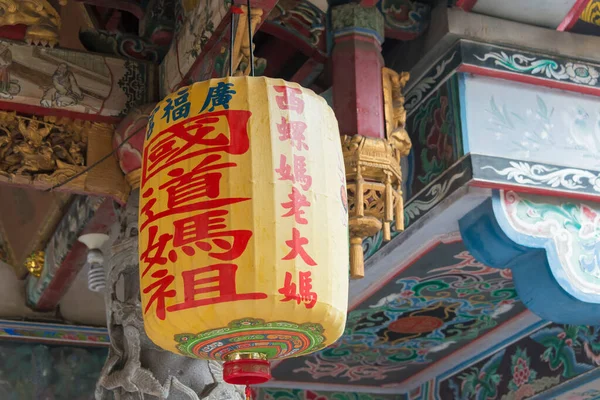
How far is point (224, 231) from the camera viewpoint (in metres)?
2.81

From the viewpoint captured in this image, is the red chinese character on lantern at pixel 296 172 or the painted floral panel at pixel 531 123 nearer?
the red chinese character on lantern at pixel 296 172

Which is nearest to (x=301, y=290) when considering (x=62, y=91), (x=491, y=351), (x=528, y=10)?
(x=62, y=91)

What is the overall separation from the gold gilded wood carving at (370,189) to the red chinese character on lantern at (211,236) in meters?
0.93

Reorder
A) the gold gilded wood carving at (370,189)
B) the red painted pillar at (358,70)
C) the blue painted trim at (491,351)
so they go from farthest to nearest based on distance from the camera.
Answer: the blue painted trim at (491,351)
the red painted pillar at (358,70)
the gold gilded wood carving at (370,189)

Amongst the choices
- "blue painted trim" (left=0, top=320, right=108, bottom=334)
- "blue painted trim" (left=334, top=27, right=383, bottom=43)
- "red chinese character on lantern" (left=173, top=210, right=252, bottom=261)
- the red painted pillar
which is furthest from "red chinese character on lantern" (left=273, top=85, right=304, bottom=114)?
"blue painted trim" (left=0, top=320, right=108, bottom=334)

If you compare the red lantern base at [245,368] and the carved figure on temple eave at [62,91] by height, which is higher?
the carved figure on temple eave at [62,91]

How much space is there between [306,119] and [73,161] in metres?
1.57

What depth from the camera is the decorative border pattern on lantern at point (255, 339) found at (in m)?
2.84

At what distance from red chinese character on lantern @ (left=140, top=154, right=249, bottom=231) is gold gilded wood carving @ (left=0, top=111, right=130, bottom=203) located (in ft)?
4.42

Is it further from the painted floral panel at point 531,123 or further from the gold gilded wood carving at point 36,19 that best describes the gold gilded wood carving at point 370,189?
the gold gilded wood carving at point 36,19

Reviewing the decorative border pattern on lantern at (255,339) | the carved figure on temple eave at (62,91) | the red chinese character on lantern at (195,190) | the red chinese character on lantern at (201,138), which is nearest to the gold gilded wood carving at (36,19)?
the carved figure on temple eave at (62,91)

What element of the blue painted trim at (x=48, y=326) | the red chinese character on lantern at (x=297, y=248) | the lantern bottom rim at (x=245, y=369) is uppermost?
the blue painted trim at (x=48, y=326)

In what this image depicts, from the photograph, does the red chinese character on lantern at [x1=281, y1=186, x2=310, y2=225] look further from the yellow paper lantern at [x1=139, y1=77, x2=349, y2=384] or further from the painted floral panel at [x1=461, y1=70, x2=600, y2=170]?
the painted floral panel at [x1=461, y1=70, x2=600, y2=170]

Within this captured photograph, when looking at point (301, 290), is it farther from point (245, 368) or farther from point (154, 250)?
point (154, 250)
